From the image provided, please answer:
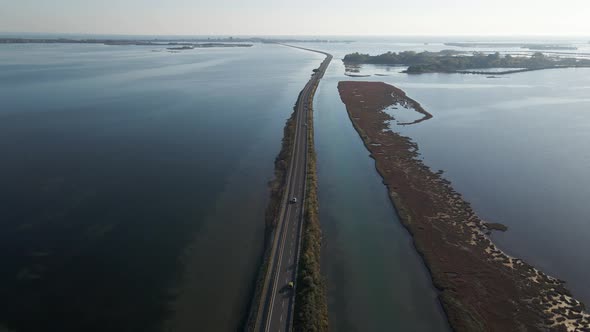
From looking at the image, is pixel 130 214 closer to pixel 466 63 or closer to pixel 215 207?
pixel 215 207

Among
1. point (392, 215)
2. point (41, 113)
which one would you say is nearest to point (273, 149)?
point (392, 215)

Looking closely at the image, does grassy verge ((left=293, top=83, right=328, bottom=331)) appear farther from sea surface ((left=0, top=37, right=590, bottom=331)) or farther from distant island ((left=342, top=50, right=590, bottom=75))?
distant island ((left=342, top=50, right=590, bottom=75))

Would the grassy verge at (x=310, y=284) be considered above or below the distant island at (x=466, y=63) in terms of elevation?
below

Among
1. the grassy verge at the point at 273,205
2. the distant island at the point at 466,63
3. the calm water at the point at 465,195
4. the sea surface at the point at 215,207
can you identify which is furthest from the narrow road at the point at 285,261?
the distant island at the point at 466,63

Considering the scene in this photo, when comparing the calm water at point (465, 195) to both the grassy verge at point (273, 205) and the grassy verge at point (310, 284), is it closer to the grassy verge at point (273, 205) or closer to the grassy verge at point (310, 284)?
the grassy verge at point (310, 284)

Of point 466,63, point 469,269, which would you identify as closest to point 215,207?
point 469,269

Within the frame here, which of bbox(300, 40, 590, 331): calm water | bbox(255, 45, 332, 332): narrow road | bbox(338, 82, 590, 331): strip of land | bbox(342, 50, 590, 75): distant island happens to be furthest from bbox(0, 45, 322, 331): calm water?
bbox(342, 50, 590, 75): distant island
